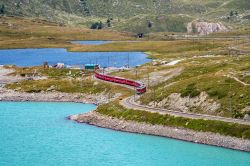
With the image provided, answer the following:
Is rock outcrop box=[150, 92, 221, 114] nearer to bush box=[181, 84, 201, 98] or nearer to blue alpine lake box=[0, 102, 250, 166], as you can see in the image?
bush box=[181, 84, 201, 98]

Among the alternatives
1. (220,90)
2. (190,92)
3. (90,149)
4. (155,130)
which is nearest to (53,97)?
(190,92)

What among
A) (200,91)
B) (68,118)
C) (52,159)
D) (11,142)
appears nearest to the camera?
(52,159)

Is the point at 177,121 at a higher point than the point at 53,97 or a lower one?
higher

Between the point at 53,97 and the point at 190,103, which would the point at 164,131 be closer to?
the point at 190,103

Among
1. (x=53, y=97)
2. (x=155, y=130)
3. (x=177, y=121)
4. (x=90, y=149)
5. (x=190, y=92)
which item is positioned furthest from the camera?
(x=53, y=97)

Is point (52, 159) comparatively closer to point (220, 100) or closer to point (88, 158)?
point (88, 158)

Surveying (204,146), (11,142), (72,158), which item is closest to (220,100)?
(204,146)
